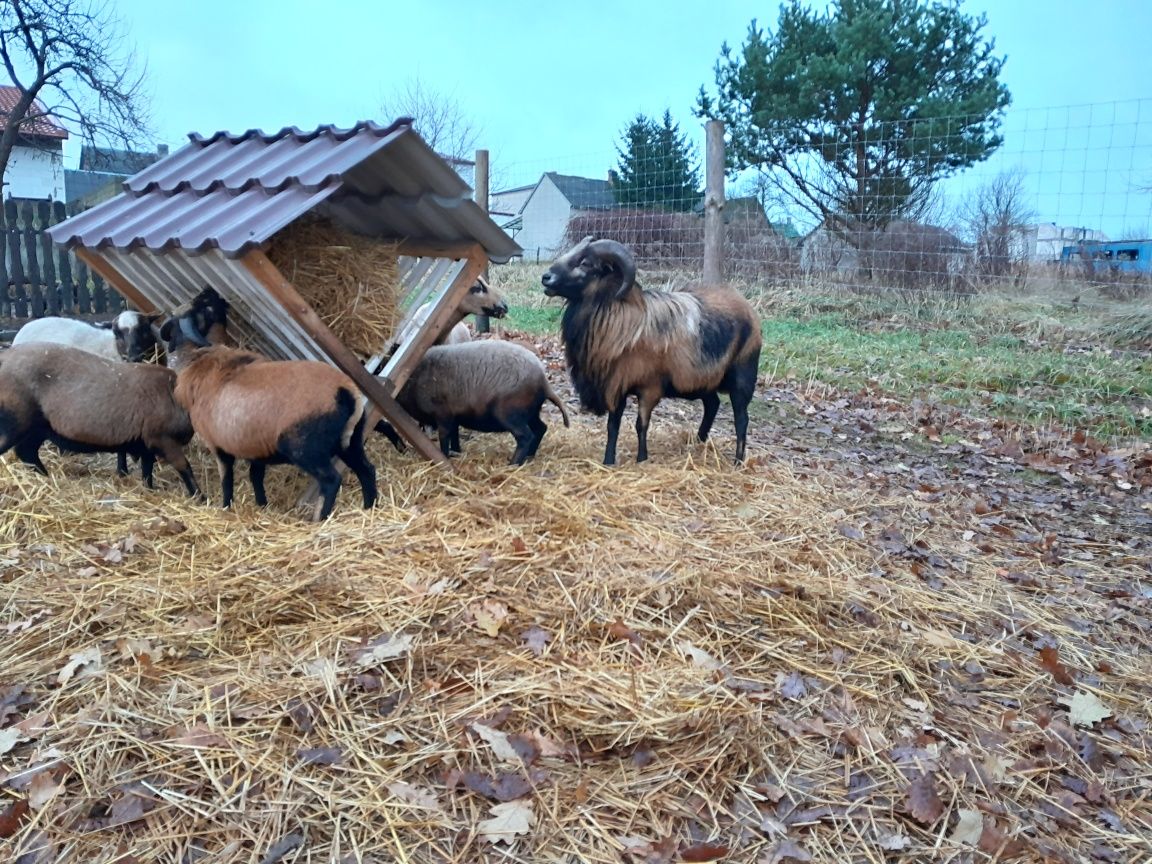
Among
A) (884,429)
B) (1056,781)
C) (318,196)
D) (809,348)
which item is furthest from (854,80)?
(1056,781)

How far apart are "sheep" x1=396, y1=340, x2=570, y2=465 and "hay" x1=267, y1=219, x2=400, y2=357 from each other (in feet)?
1.62

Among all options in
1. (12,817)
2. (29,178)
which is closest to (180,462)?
(12,817)

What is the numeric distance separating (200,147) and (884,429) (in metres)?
5.97

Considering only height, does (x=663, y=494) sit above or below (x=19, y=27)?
below

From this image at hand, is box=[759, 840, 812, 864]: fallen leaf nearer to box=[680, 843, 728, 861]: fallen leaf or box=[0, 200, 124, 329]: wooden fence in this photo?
box=[680, 843, 728, 861]: fallen leaf

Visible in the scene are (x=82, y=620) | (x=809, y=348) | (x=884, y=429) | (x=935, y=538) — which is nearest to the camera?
(x=82, y=620)

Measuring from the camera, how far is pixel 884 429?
7723 mm

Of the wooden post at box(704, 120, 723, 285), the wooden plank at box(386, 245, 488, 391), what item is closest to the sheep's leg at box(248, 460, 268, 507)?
the wooden plank at box(386, 245, 488, 391)

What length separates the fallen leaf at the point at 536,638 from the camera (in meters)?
3.46

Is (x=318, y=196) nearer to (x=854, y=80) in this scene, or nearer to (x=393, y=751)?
(x=393, y=751)

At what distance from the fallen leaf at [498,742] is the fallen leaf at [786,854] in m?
0.83

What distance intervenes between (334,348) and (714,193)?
5399 mm

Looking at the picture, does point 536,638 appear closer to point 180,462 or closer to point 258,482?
point 258,482

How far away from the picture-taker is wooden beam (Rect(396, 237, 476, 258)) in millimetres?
5945
